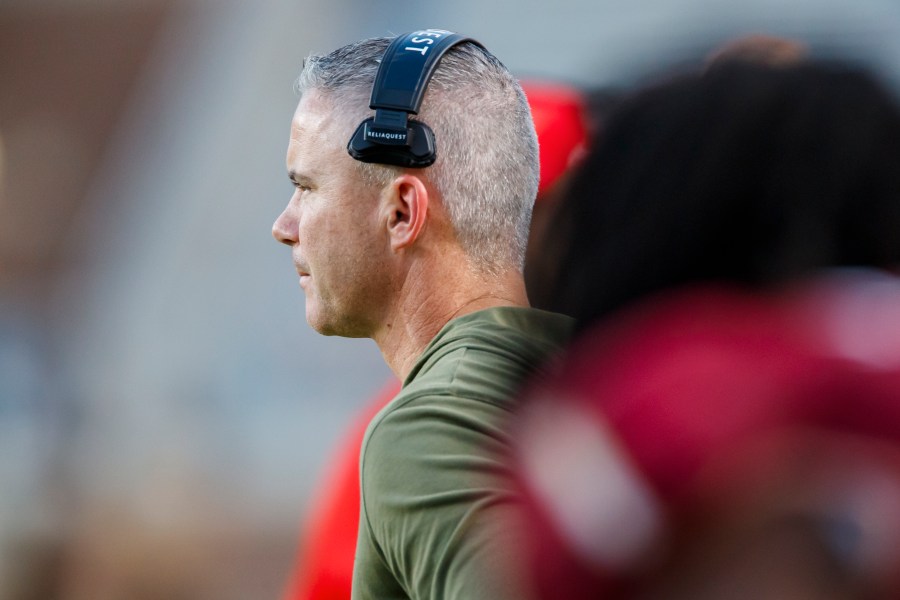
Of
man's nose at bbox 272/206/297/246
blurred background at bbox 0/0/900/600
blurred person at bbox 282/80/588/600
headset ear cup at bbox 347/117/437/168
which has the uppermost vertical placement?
headset ear cup at bbox 347/117/437/168

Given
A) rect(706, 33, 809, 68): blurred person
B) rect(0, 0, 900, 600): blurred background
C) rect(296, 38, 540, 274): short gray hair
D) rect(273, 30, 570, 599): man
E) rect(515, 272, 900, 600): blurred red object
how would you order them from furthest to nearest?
rect(0, 0, 900, 600): blurred background < rect(296, 38, 540, 274): short gray hair < rect(273, 30, 570, 599): man < rect(706, 33, 809, 68): blurred person < rect(515, 272, 900, 600): blurred red object

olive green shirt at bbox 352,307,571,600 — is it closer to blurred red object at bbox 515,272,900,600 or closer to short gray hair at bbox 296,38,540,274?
short gray hair at bbox 296,38,540,274

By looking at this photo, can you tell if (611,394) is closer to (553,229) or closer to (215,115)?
(553,229)

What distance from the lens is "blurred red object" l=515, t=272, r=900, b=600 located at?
65 cm

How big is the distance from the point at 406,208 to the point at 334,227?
4.1 inches

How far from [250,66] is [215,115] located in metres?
0.67

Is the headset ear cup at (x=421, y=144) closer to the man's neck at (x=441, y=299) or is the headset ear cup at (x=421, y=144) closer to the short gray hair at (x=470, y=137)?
the short gray hair at (x=470, y=137)

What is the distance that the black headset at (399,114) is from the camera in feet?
5.22

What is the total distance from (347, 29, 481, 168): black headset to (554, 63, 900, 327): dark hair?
0.70 meters

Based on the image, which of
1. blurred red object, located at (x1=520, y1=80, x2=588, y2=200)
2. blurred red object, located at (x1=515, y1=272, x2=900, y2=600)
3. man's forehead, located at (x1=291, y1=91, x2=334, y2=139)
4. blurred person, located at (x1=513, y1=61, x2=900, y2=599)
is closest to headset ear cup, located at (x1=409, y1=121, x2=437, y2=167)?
man's forehead, located at (x1=291, y1=91, x2=334, y2=139)

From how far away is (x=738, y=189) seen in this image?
0.83 metres

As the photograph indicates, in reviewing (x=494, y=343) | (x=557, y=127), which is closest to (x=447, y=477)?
(x=494, y=343)

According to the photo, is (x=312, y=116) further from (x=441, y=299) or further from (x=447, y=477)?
(x=447, y=477)

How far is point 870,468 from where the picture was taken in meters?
0.66
